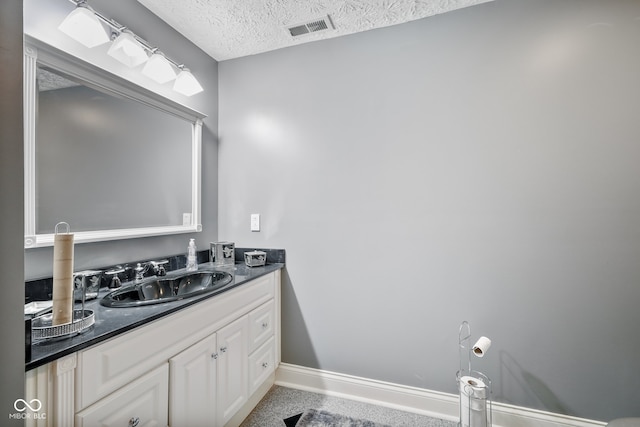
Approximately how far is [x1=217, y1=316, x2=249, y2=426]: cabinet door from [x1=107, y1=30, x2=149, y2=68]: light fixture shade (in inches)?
59.6

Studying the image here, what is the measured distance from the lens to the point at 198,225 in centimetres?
200

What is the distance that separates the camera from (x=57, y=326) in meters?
0.83

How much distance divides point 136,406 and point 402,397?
1483 mm

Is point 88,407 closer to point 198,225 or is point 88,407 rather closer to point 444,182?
point 198,225

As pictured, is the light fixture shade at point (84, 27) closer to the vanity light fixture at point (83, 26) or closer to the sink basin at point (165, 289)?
the vanity light fixture at point (83, 26)

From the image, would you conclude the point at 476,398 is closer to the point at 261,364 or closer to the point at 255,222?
the point at 261,364

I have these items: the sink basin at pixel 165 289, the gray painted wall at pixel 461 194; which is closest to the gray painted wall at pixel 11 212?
the sink basin at pixel 165 289

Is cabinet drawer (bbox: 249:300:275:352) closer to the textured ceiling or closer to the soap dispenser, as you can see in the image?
the soap dispenser

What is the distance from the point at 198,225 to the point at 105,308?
0.94 meters

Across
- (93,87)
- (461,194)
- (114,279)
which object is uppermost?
(93,87)

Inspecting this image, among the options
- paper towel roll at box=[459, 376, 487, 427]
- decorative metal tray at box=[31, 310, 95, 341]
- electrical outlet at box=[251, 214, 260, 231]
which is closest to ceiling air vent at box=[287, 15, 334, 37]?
electrical outlet at box=[251, 214, 260, 231]

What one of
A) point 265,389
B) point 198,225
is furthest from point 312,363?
point 198,225

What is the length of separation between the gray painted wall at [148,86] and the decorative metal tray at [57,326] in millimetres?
391

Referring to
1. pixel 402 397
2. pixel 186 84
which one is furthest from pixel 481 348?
pixel 186 84
